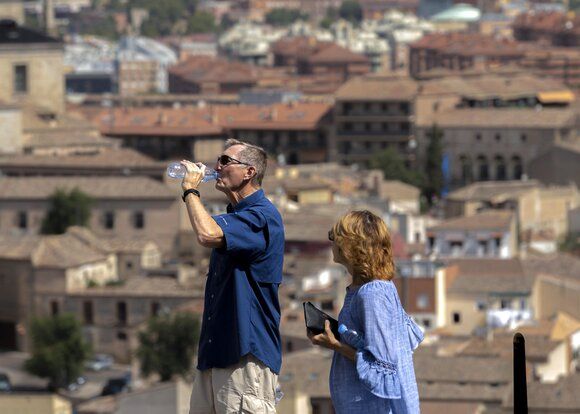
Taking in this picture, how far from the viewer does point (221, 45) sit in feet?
359

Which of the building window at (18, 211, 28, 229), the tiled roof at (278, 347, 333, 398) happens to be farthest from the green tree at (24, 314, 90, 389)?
the building window at (18, 211, 28, 229)

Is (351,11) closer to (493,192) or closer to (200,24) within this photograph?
(200,24)

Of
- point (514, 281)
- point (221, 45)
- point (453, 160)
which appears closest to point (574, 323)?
point (514, 281)

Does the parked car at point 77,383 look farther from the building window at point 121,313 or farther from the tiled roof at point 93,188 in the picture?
the tiled roof at point 93,188

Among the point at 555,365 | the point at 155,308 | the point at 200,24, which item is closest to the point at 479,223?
the point at 155,308

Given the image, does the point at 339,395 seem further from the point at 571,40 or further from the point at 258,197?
the point at 571,40

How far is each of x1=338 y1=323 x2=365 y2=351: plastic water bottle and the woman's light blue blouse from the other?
0.01 m

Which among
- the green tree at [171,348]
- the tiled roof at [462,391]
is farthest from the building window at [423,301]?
the tiled roof at [462,391]

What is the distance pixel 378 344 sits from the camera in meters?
4.83

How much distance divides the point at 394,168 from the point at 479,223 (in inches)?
481

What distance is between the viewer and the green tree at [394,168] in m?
48.2

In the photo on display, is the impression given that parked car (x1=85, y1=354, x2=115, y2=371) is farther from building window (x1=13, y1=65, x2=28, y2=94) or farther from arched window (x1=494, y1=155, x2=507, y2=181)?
arched window (x1=494, y1=155, x2=507, y2=181)

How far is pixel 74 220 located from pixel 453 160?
60.8 ft

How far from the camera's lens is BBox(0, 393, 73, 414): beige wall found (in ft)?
66.0
